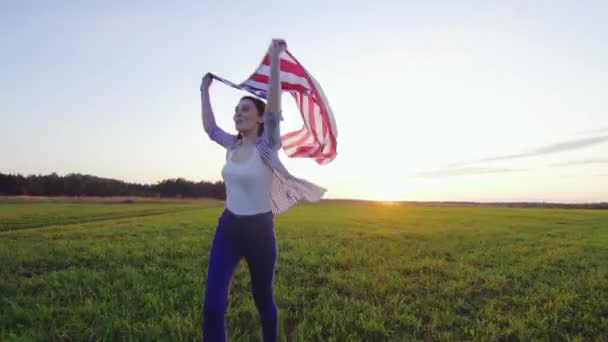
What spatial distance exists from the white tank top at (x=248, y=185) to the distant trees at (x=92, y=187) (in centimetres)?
7378

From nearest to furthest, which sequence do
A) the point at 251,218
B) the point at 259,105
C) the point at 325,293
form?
the point at 251,218, the point at 259,105, the point at 325,293

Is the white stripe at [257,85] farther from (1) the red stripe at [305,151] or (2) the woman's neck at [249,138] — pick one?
(1) the red stripe at [305,151]

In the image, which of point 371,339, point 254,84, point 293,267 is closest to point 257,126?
point 254,84

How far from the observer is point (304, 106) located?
17.1 feet

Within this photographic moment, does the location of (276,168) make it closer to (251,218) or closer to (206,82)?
(251,218)

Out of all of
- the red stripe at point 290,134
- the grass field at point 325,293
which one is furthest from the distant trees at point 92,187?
the red stripe at point 290,134

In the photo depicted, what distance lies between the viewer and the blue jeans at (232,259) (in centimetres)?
398

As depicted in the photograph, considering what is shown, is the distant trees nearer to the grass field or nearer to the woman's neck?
the grass field

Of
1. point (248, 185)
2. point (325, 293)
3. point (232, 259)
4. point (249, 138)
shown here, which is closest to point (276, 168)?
point (248, 185)

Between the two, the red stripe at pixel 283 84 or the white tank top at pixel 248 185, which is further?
the red stripe at pixel 283 84

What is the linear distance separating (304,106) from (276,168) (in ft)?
4.36

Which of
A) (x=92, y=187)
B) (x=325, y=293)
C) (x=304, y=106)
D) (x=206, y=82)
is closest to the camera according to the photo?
(x=206, y=82)

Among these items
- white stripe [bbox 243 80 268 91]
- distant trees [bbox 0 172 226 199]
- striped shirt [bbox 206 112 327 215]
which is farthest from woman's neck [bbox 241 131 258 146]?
distant trees [bbox 0 172 226 199]

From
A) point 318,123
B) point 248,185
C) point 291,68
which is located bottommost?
point 248,185
